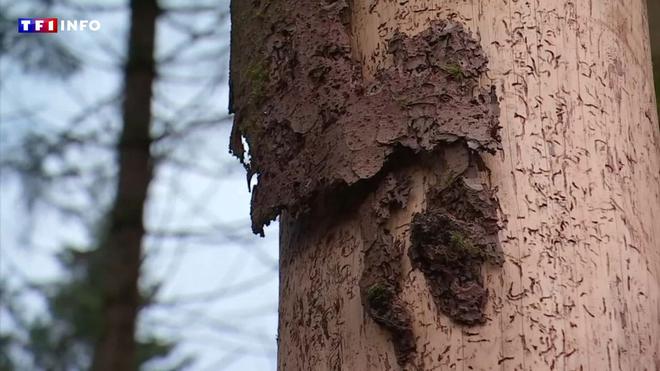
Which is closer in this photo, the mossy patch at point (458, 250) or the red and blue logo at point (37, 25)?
the mossy patch at point (458, 250)

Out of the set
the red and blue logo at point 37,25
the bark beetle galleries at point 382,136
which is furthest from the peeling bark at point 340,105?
the red and blue logo at point 37,25

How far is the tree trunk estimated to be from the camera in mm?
647

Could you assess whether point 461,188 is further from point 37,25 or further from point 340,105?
point 37,25

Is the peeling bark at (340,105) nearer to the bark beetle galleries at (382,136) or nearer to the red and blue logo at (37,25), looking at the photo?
the bark beetle galleries at (382,136)

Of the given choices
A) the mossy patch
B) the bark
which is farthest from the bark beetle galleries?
the bark

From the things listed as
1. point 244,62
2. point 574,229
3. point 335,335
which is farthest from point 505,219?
point 244,62

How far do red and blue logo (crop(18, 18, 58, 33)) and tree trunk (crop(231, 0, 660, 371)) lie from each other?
2585mm

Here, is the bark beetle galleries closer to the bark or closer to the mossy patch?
the mossy patch

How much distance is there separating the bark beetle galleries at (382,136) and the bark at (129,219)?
194 cm

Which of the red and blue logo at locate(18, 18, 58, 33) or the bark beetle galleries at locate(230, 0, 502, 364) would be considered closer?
the bark beetle galleries at locate(230, 0, 502, 364)

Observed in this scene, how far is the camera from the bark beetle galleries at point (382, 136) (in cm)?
66

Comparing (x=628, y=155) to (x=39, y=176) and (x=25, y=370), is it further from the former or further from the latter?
(x=25, y=370)

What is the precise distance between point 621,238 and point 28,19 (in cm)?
288

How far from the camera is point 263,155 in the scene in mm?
778
